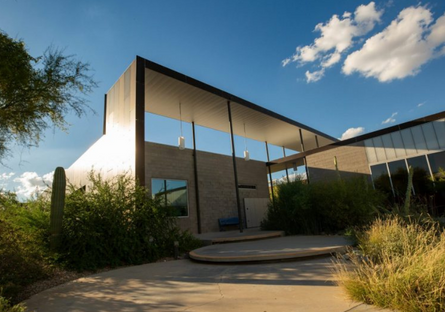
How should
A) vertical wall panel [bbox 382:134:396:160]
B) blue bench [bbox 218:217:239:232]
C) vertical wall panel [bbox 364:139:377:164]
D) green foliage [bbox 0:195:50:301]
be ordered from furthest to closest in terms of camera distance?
1. blue bench [bbox 218:217:239:232]
2. vertical wall panel [bbox 364:139:377:164]
3. vertical wall panel [bbox 382:134:396:160]
4. green foliage [bbox 0:195:50:301]

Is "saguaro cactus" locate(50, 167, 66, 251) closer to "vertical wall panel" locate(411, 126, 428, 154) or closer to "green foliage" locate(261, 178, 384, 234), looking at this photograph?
"green foliage" locate(261, 178, 384, 234)

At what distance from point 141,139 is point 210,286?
5.74 m

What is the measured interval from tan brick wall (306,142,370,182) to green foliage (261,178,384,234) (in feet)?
7.81

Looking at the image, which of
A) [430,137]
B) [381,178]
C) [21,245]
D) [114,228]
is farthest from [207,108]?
[430,137]

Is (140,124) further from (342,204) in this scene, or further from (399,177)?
(399,177)

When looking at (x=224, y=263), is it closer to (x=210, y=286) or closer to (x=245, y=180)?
(x=210, y=286)

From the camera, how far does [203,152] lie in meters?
13.4

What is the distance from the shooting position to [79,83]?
931 centimetres

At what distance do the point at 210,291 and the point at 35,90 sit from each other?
8.31m

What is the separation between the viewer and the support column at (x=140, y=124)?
8.25 meters

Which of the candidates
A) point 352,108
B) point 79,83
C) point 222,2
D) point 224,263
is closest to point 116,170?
point 79,83

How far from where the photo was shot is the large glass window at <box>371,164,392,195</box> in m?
11.3

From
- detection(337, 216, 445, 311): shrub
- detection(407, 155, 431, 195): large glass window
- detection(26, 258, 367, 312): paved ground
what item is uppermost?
detection(407, 155, 431, 195): large glass window

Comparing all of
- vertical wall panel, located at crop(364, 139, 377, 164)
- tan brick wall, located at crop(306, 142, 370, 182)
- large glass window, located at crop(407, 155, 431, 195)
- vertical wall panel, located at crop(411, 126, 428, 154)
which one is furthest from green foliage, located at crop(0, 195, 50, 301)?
vertical wall panel, located at crop(411, 126, 428, 154)
